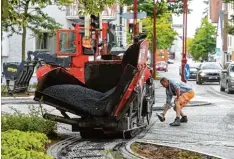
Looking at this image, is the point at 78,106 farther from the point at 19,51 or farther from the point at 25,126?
the point at 19,51

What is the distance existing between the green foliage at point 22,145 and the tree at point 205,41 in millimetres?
99152

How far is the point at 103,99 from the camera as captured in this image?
1113 centimetres

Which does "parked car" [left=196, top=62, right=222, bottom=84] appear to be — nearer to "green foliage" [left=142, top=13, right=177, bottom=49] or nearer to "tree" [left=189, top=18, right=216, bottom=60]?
"green foliage" [left=142, top=13, right=177, bottom=49]

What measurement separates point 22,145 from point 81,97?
3470 mm

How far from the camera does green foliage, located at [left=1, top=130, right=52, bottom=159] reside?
660 centimetres

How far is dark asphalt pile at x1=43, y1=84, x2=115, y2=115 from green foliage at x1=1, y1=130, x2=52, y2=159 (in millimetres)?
1591

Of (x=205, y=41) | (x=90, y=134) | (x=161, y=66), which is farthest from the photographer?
(x=205, y=41)

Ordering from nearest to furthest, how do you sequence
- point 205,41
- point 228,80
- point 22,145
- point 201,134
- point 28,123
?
point 22,145 → point 28,123 → point 201,134 → point 228,80 → point 205,41

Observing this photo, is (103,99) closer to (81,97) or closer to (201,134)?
(81,97)

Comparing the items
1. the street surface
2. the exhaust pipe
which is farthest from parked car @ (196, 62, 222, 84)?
the exhaust pipe

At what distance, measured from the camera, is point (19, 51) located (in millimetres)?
41906

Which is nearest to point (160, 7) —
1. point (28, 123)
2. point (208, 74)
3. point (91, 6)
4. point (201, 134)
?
point (208, 74)

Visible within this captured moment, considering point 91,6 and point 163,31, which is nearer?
point 91,6

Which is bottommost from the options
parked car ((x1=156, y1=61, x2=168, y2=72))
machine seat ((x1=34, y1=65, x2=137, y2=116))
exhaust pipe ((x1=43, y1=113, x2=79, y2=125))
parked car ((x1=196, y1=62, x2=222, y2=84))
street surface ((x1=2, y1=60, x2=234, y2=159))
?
parked car ((x1=156, y1=61, x2=168, y2=72))
